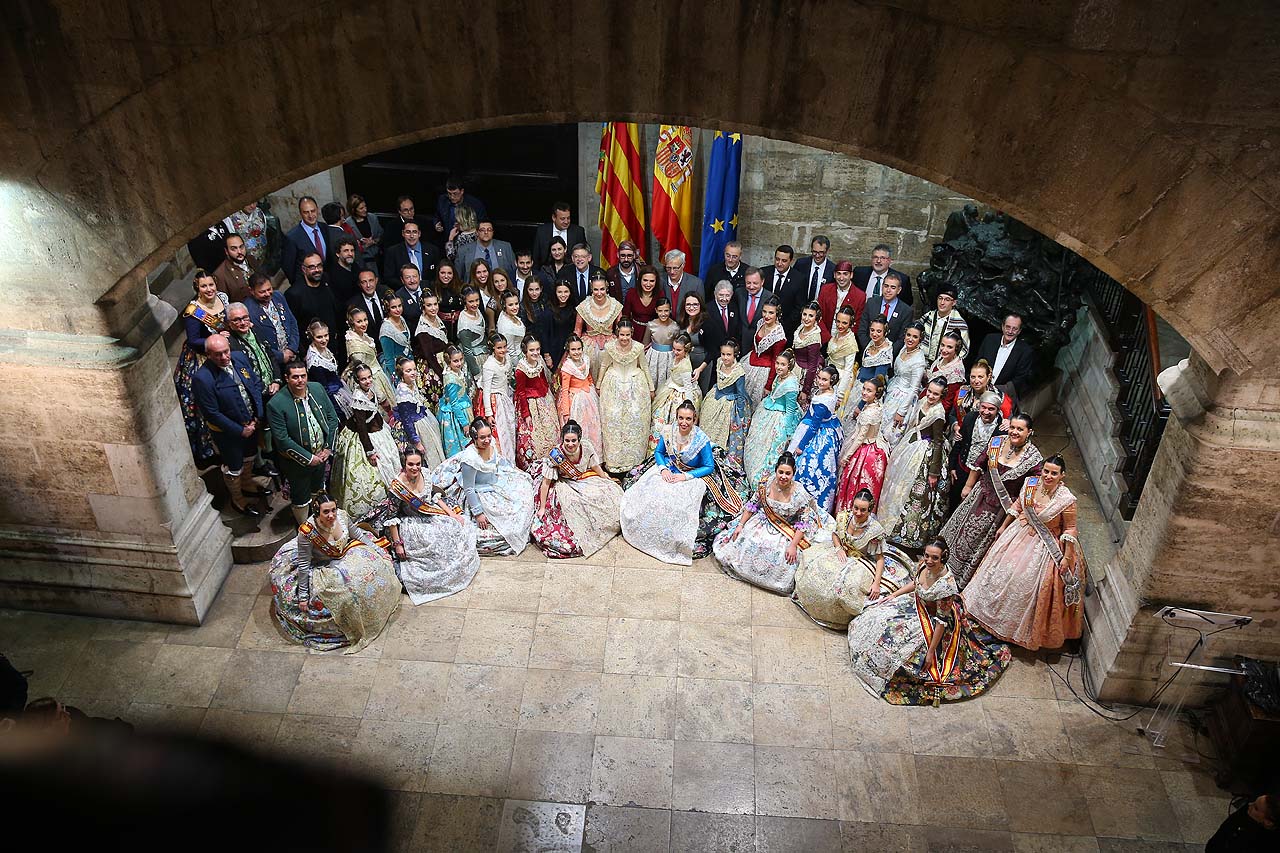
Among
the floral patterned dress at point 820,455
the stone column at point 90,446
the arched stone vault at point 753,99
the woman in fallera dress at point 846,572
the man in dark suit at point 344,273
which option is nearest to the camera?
the arched stone vault at point 753,99

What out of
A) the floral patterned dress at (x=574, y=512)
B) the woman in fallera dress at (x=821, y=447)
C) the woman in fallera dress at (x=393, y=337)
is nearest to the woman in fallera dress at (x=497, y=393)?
the floral patterned dress at (x=574, y=512)

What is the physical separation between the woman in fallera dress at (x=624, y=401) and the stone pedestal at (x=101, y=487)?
3040mm

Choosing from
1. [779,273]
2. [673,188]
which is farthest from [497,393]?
[673,188]

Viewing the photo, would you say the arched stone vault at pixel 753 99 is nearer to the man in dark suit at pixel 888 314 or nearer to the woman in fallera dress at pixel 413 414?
the woman in fallera dress at pixel 413 414

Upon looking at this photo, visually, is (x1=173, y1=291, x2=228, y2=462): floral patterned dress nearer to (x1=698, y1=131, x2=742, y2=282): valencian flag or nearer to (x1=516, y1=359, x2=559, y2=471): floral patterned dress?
(x1=516, y1=359, x2=559, y2=471): floral patterned dress

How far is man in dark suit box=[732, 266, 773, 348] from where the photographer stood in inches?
350

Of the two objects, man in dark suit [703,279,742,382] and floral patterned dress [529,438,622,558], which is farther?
man in dark suit [703,279,742,382]

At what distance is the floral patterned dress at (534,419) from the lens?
8258 mm

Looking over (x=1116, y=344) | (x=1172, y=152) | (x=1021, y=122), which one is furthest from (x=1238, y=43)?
(x=1116, y=344)

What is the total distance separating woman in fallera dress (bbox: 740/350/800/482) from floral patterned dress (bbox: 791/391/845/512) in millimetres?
212

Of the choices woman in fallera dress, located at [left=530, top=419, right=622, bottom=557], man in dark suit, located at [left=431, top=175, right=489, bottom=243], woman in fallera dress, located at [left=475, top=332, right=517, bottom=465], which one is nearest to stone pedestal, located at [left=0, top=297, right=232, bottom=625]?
woman in fallera dress, located at [left=475, top=332, right=517, bottom=465]

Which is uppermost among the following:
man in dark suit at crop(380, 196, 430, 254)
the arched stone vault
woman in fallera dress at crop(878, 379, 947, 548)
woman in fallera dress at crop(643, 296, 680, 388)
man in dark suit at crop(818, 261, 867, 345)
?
the arched stone vault

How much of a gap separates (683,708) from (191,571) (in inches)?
136

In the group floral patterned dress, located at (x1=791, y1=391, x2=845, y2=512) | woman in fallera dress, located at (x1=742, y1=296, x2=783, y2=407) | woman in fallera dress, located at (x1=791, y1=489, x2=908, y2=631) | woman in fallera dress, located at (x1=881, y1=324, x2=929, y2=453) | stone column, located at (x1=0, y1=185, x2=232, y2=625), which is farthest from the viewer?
woman in fallera dress, located at (x1=742, y1=296, x2=783, y2=407)
